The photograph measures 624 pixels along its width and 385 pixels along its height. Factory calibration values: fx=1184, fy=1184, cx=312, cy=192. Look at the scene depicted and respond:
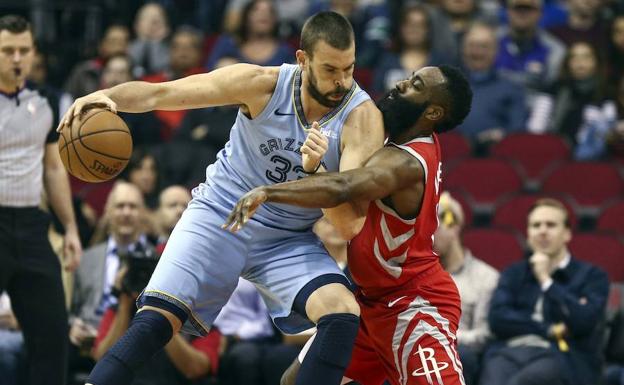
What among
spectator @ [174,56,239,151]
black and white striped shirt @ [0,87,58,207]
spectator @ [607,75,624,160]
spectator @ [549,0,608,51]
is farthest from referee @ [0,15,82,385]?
spectator @ [549,0,608,51]

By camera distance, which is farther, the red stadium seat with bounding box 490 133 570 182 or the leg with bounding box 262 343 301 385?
the red stadium seat with bounding box 490 133 570 182

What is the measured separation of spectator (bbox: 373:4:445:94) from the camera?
9.86 m

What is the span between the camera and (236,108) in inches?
376

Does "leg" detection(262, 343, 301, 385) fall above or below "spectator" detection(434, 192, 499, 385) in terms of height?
below

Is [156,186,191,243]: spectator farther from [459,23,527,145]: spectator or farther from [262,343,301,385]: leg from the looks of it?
[459,23,527,145]: spectator

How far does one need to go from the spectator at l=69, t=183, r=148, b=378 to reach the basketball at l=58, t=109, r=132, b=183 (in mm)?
2660

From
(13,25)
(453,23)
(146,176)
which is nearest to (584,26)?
(453,23)

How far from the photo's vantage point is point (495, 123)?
9.61 meters

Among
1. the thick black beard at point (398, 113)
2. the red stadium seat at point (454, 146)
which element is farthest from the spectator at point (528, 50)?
the thick black beard at point (398, 113)

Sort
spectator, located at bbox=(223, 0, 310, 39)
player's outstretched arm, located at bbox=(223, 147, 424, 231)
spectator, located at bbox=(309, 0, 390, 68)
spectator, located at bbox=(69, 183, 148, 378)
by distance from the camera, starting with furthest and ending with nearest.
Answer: spectator, located at bbox=(223, 0, 310, 39)
spectator, located at bbox=(309, 0, 390, 68)
spectator, located at bbox=(69, 183, 148, 378)
player's outstretched arm, located at bbox=(223, 147, 424, 231)

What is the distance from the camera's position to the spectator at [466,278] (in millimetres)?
7312

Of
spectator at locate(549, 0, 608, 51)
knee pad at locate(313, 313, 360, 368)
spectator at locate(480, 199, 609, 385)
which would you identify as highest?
spectator at locate(549, 0, 608, 51)

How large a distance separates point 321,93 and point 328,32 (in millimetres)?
265

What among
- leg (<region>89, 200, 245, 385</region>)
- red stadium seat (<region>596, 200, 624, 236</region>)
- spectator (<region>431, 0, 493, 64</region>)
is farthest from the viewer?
spectator (<region>431, 0, 493, 64</region>)
